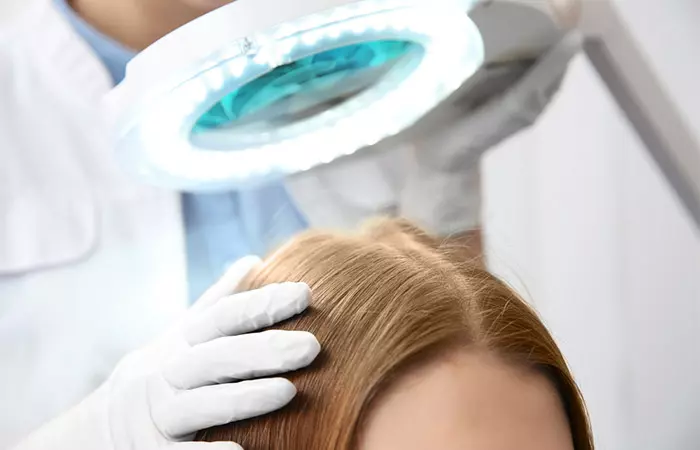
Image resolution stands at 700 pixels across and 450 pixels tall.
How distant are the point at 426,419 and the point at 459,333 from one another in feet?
0.27

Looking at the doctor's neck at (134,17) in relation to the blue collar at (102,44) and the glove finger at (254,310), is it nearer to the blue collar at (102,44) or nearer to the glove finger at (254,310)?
the blue collar at (102,44)

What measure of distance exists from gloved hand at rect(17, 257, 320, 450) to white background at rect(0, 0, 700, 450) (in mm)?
550

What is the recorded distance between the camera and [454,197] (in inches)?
46.6

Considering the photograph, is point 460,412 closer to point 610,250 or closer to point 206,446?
point 206,446

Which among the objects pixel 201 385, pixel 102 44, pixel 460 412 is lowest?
pixel 460 412

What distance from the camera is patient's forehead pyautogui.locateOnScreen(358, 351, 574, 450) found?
2.29ft

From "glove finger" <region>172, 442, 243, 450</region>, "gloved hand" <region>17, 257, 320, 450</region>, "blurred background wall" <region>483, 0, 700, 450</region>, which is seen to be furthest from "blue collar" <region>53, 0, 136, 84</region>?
"blurred background wall" <region>483, 0, 700, 450</region>

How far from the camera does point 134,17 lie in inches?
38.1

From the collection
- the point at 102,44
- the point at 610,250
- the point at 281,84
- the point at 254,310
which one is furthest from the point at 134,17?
the point at 610,250

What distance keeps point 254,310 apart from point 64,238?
1.06 ft

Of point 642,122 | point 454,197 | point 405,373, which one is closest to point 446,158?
point 454,197

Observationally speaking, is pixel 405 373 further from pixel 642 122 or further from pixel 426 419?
pixel 642 122

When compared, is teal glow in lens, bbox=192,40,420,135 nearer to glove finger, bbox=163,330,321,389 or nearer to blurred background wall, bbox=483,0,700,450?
glove finger, bbox=163,330,321,389

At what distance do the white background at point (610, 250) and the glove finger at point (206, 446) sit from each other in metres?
0.61
